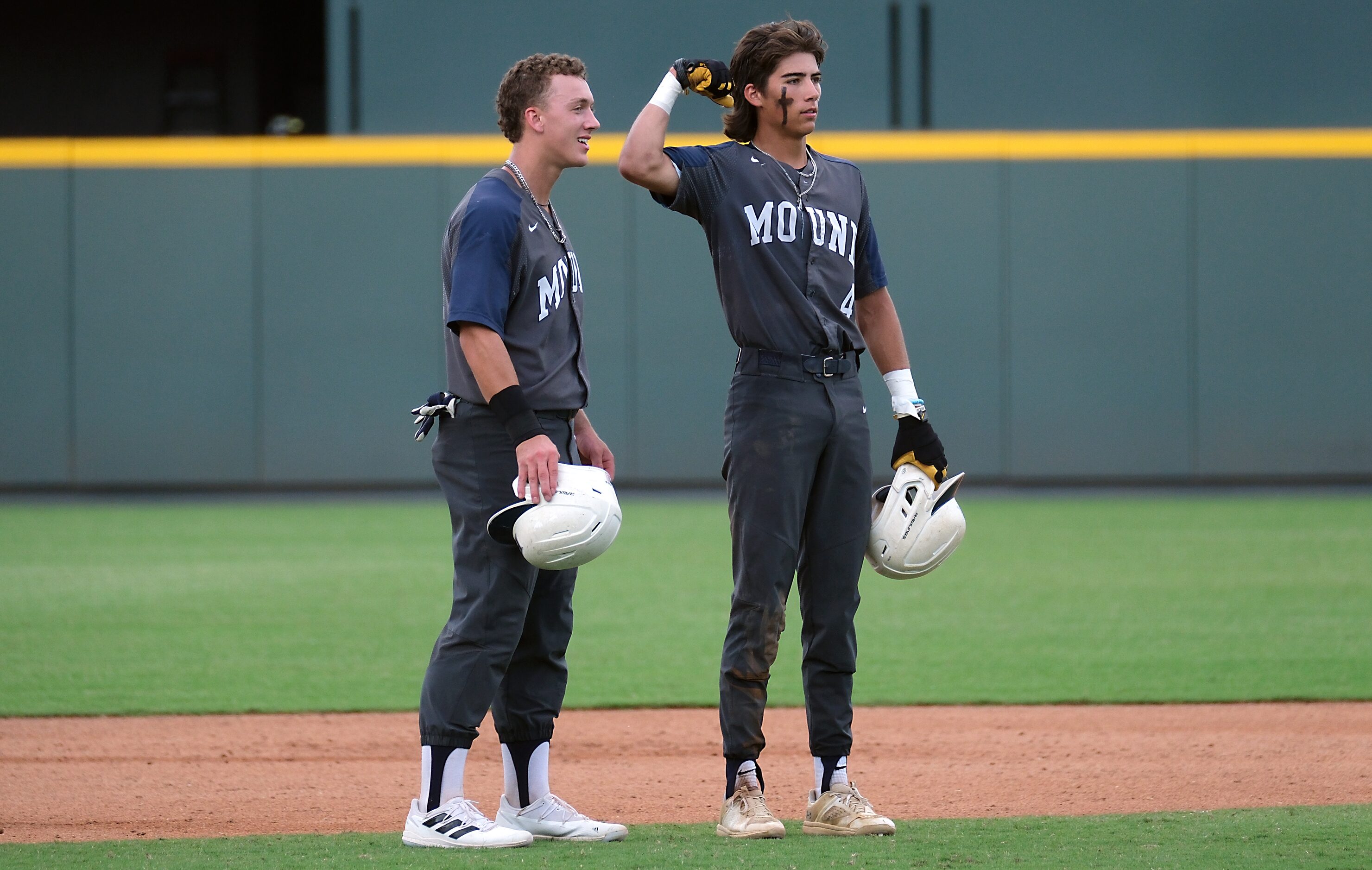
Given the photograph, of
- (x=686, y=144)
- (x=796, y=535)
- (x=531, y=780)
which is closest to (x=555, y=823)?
(x=531, y=780)

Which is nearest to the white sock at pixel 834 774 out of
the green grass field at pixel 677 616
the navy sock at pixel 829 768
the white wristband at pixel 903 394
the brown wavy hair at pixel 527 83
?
the navy sock at pixel 829 768

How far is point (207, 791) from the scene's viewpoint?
14.8 ft

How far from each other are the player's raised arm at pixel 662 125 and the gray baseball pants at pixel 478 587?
0.66 meters

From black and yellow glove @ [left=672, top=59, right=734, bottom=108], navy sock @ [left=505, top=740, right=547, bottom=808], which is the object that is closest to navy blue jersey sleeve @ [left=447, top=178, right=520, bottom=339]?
black and yellow glove @ [left=672, top=59, right=734, bottom=108]

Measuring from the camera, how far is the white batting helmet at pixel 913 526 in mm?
3836

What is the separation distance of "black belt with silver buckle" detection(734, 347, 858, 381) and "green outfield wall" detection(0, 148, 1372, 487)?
467 inches

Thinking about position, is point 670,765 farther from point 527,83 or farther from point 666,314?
point 666,314

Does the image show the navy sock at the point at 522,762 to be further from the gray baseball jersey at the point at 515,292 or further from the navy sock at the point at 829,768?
the gray baseball jersey at the point at 515,292

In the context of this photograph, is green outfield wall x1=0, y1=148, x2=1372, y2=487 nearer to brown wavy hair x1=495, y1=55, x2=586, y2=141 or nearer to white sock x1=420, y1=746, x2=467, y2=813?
brown wavy hair x1=495, y1=55, x2=586, y2=141

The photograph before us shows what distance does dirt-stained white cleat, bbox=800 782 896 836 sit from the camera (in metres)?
3.63

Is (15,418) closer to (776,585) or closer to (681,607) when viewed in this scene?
(681,607)

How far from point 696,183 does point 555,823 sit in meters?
1.73

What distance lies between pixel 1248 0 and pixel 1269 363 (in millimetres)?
4064

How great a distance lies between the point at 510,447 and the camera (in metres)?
3.58
